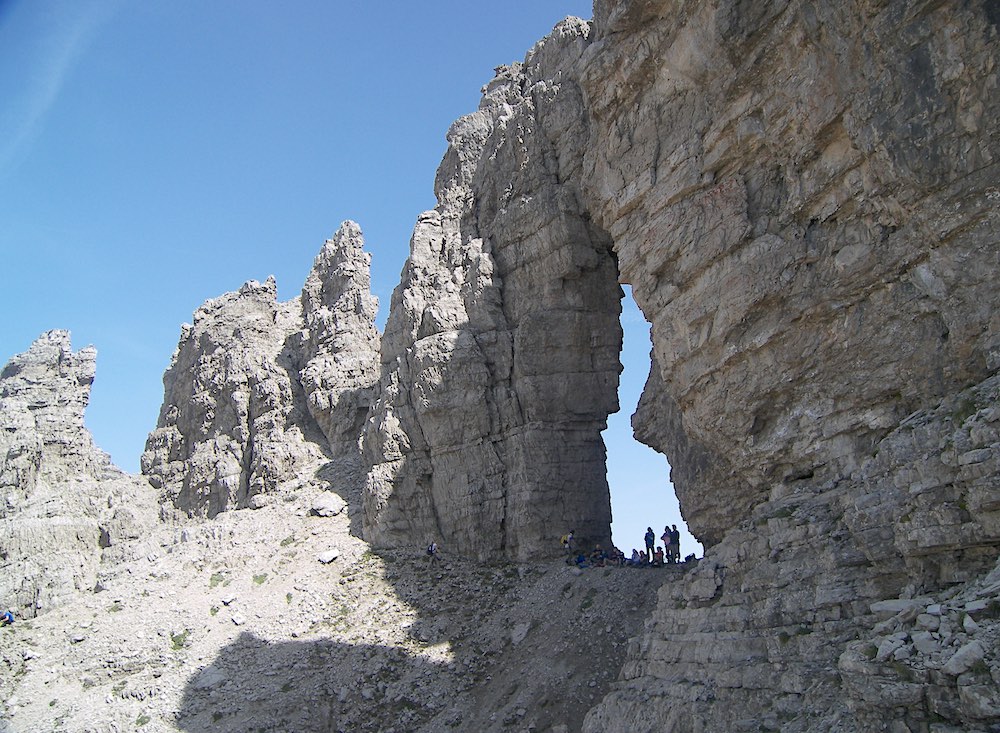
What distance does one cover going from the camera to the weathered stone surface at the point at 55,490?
40375 mm

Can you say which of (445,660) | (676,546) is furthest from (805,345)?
(445,660)

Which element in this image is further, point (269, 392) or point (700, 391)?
point (269, 392)

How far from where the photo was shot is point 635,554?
1396 inches

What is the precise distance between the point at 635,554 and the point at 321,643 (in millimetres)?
13527

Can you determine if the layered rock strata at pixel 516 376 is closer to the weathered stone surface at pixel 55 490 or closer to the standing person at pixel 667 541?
the standing person at pixel 667 541

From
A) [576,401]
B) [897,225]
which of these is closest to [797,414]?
[897,225]

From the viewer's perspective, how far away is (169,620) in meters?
34.5

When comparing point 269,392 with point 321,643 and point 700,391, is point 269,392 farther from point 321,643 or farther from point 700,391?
point 700,391

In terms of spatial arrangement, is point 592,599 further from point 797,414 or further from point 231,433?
point 231,433

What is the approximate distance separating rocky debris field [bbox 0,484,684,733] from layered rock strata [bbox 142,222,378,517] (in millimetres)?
7293

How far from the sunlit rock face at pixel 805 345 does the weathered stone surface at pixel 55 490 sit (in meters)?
21.1

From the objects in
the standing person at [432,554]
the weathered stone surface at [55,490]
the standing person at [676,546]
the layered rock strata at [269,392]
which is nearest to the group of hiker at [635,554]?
the standing person at [676,546]

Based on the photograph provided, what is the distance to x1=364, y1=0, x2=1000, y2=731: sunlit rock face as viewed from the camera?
52.5 ft

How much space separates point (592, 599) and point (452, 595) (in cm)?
690
